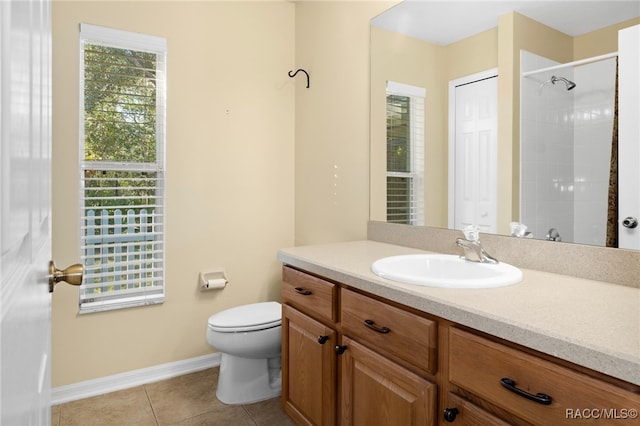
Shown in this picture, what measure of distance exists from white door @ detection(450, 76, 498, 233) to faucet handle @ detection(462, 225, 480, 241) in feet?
0.19

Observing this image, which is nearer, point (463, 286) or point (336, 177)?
point (463, 286)

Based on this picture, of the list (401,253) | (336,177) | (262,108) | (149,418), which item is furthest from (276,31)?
(149,418)

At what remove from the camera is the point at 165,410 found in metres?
2.21

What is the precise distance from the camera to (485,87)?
68.3 inches

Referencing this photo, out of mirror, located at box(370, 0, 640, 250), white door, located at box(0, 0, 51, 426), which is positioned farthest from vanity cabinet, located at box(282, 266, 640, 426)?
white door, located at box(0, 0, 51, 426)

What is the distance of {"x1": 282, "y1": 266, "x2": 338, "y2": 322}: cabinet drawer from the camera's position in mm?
1640

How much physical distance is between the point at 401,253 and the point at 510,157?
2.08 feet

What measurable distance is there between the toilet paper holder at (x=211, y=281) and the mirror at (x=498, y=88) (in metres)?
1.13

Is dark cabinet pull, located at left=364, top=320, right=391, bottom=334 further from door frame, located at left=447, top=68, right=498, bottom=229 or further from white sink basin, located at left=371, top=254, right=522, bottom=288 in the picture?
door frame, located at left=447, top=68, right=498, bottom=229

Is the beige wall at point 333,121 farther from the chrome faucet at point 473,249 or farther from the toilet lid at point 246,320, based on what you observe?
the chrome faucet at point 473,249

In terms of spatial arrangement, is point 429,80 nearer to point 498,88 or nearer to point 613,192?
point 498,88

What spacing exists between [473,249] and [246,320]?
127cm

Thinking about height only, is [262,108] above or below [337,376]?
above

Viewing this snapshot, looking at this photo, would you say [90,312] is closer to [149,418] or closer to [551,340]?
[149,418]
